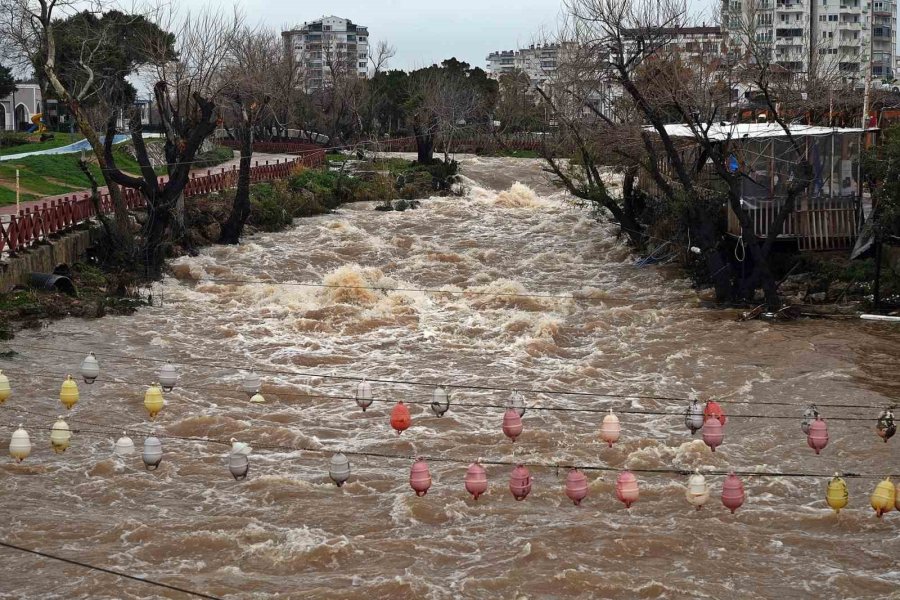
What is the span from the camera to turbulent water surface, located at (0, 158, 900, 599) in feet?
37.7

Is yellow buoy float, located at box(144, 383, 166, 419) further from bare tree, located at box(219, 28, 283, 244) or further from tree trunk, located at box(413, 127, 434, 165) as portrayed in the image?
tree trunk, located at box(413, 127, 434, 165)

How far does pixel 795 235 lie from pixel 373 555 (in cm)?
1432

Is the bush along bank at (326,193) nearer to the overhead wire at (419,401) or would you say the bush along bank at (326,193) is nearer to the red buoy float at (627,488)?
the overhead wire at (419,401)

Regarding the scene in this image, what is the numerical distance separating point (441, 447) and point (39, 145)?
33919 mm

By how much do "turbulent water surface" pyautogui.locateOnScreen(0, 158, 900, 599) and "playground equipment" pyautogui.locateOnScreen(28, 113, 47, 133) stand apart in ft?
84.6

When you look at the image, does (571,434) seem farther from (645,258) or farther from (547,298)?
(645,258)

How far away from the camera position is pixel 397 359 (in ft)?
65.4

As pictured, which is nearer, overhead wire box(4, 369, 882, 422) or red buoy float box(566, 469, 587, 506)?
red buoy float box(566, 469, 587, 506)

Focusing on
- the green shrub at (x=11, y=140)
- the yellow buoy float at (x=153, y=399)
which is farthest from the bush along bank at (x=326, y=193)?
the yellow buoy float at (x=153, y=399)

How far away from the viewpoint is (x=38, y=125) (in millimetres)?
52625

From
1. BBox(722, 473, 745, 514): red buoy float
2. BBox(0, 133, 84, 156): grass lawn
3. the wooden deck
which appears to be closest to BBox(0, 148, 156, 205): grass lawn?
BBox(0, 133, 84, 156): grass lawn

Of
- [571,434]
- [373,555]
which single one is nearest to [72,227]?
[571,434]

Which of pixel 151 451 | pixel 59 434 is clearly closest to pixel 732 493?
pixel 151 451

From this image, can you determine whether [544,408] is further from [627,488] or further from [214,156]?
[214,156]
